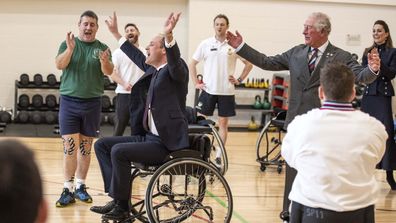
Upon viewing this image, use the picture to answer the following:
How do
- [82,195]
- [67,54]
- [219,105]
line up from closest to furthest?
1. [67,54]
2. [82,195]
3. [219,105]

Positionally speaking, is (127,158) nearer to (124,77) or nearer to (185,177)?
(185,177)

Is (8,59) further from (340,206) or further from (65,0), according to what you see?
(340,206)

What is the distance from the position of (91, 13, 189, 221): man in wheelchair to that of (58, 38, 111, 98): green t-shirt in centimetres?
74

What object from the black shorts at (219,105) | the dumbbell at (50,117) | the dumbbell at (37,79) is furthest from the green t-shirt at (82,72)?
the dumbbell at (37,79)

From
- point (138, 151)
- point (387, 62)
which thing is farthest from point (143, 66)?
point (387, 62)

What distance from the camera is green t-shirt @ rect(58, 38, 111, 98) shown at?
4.53 metres

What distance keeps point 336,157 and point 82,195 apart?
2801 millimetres

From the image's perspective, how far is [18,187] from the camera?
0.98m

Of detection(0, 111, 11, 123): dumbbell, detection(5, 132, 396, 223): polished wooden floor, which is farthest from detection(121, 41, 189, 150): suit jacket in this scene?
detection(0, 111, 11, 123): dumbbell

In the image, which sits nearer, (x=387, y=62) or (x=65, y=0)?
(x=387, y=62)

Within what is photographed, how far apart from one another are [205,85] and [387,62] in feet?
6.38

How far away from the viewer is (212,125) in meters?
5.07

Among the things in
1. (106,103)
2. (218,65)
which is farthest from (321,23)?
(106,103)

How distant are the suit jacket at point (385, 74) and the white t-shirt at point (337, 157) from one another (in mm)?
3036
